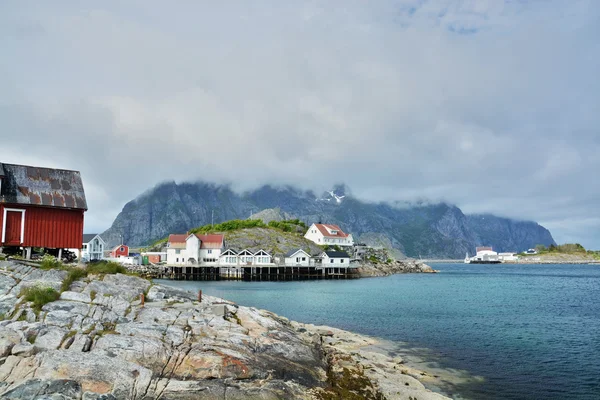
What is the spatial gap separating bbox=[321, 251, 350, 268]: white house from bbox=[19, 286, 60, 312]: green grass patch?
290ft

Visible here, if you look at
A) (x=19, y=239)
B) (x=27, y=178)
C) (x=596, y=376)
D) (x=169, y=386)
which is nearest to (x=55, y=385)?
(x=169, y=386)

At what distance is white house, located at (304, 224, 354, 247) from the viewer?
134500mm

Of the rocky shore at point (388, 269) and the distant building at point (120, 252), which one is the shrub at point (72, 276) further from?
the rocky shore at point (388, 269)

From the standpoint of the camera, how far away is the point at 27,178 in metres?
31.2

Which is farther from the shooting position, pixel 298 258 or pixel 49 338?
pixel 298 258

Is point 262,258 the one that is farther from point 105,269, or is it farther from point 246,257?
point 105,269

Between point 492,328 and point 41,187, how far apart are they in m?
36.7

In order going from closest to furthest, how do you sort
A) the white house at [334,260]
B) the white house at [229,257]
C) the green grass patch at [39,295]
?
1. the green grass patch at [39,295]
2. the white house at [229,257]
3. the white house at [334,260]

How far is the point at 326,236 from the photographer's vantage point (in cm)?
13475

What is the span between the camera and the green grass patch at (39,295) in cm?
2019

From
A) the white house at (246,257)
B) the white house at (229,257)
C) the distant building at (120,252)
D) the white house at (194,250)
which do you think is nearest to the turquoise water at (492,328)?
the white house at (246,257)

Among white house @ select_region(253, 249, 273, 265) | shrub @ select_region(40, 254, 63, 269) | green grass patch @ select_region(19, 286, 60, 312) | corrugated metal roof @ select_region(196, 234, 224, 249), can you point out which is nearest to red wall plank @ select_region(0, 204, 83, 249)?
shrub @ select_region(40, 254, 63, 269)

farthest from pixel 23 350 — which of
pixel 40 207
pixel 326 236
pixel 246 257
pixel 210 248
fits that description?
pixel 326 236

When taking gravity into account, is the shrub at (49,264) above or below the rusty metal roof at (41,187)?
below
